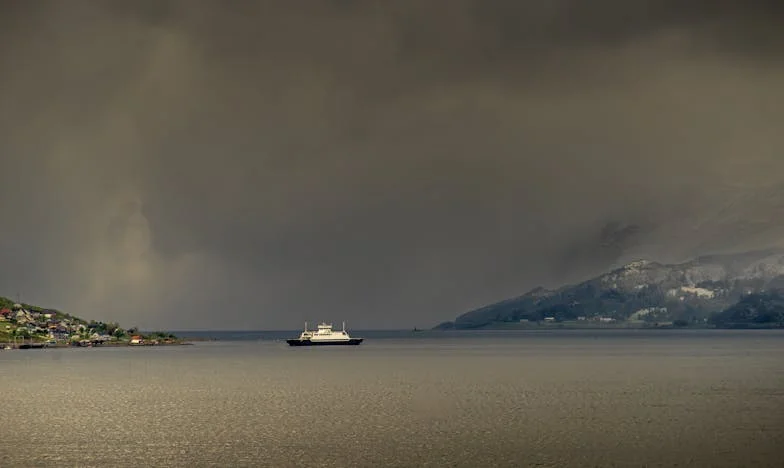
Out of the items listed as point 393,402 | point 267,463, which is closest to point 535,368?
point 393,402

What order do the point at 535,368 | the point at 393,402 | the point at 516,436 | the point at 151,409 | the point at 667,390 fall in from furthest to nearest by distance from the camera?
the point at 535,368
the point at 667,390
the point at 393,402
the point at 151,409
the point at 516,436

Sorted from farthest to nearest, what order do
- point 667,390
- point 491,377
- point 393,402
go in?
point 491,377, point 667,390, point 393,402

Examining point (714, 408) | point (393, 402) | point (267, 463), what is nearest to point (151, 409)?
point (393, 402)

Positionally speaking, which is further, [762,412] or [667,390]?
[667,390]

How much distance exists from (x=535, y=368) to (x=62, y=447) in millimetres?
128316

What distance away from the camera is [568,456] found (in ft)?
213

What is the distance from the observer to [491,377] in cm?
15575

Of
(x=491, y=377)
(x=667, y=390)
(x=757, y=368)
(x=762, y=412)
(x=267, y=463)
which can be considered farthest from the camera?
(x=757, y=368)

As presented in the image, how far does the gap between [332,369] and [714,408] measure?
103 metres

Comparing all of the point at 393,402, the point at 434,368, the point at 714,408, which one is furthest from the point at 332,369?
the point at 714,408

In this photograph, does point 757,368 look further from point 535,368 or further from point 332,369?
point 332,369

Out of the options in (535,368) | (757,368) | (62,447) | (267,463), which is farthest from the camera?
(535,368)

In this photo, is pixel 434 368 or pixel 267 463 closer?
pixel 267 463

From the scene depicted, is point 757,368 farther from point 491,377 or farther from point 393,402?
point 393,402
